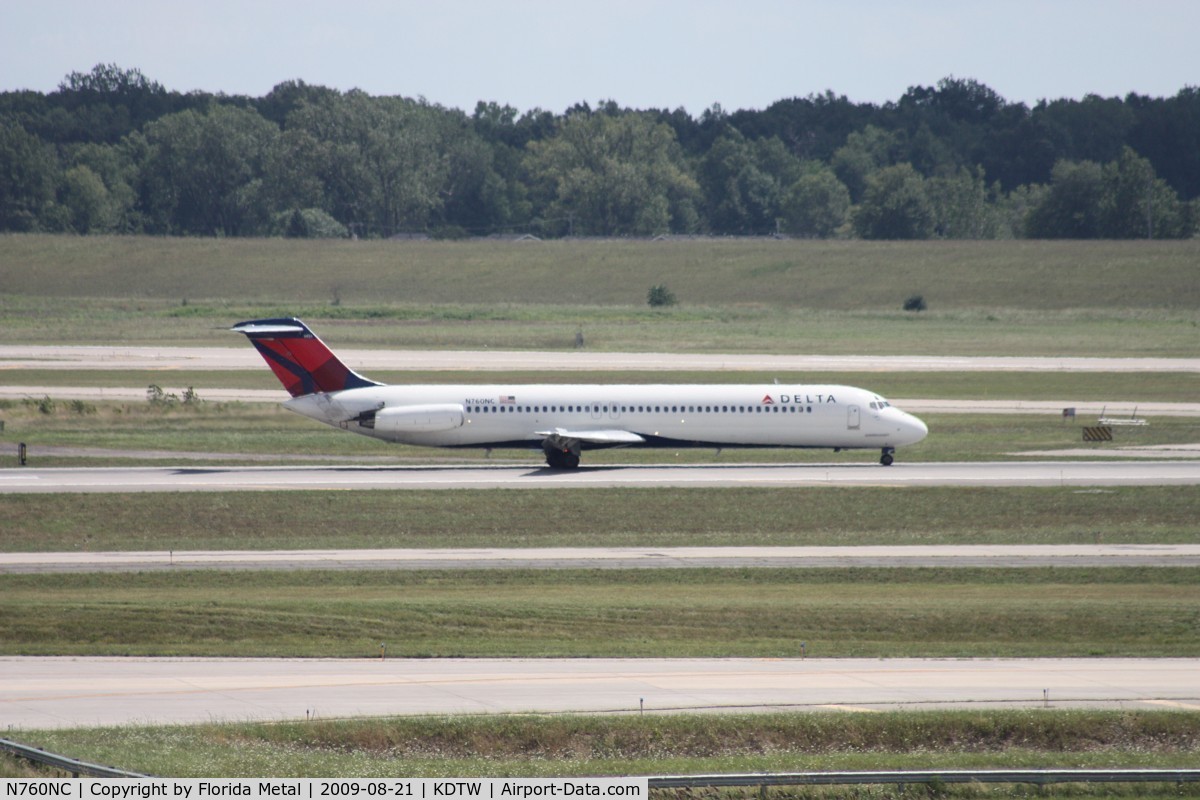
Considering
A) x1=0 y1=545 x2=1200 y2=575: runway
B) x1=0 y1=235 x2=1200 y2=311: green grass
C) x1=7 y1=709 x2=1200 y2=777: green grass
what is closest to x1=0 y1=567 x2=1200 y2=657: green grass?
x1=0 y1=545 x2=1200 y2=575: runway

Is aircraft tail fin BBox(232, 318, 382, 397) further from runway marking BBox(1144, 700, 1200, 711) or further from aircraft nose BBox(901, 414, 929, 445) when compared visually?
runway marking BBox(1144, 700, 1200, 711)

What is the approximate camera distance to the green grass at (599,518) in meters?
41.1

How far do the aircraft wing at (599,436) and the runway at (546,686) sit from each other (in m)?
25.0

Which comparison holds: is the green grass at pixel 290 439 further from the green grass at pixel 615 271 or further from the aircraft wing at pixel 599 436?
the green grass at pixel 615 271

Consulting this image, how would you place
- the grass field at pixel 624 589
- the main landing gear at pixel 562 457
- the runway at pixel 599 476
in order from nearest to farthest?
the grass field at pixel 624 589
the runway at pixel 599 476
the main landing gear at pixel 562 457

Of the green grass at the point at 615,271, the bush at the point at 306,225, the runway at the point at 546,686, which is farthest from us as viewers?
the bush at the point at 306,225

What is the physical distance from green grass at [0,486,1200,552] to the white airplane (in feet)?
18.7

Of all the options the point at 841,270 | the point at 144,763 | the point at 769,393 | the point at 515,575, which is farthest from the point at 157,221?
the point at 144,763

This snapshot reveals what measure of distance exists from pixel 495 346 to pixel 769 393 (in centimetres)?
4880

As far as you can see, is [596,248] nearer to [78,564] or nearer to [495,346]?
[495,346]

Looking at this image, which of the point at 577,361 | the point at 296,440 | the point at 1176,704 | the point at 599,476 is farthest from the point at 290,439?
the point at 1176,704

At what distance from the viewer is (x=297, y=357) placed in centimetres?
5275

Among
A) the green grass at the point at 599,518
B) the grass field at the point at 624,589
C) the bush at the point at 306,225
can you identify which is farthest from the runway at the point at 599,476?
the bush at the point at 306,225

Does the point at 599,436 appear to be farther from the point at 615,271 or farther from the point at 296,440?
the point at 615,271
